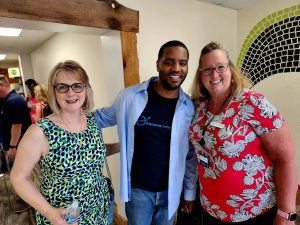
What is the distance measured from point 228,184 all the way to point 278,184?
226 millimetres

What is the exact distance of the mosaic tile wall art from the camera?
7.34 ft

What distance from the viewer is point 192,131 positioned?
1.25 metres

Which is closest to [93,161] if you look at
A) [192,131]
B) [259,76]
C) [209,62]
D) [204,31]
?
[192,131]

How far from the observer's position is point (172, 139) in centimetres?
131

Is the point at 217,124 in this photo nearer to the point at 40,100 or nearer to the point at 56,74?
the point at 56,74

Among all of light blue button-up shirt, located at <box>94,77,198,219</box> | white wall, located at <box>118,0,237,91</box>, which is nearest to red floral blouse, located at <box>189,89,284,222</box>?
light blue button-up shirt, located at <box>94,77,198,219</box>

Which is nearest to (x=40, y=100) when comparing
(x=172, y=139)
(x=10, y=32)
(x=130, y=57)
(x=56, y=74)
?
(x=10, y=32)

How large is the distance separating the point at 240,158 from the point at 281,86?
176 cm

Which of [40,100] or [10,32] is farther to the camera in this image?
[40,100]

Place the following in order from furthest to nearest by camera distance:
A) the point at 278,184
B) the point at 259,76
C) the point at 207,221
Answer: the point at 259,76
the point at 207,221
the point at 278,184

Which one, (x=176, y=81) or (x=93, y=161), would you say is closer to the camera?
(x=93, y=161)

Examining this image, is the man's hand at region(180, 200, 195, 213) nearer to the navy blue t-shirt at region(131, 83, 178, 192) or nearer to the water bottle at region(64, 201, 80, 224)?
the navy blue t-shirt at region(131, 83, 178, 192)

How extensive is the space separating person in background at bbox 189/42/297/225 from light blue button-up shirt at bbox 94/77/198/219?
129mm

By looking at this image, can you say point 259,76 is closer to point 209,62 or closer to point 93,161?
point 209,62
